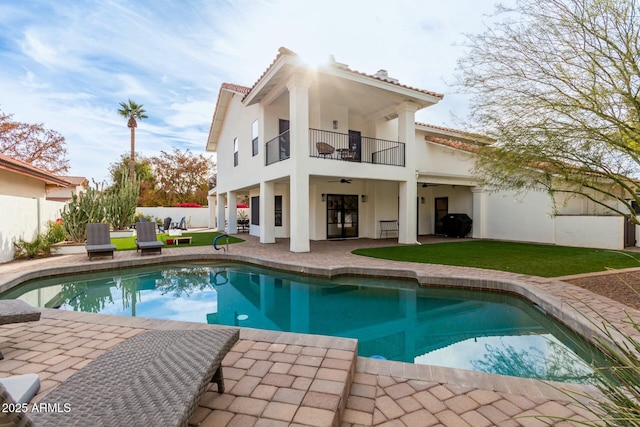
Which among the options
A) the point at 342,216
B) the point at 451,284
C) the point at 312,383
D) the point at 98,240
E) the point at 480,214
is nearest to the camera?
the point at 312,383

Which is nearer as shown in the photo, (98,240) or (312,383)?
(312,383)

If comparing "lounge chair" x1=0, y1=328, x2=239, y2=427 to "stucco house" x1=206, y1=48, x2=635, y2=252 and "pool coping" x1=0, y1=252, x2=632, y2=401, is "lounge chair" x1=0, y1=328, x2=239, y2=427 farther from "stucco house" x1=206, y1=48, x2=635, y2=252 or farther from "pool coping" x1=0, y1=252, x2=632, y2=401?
"stucco house" x1=206, y1=48, x2=635, y2=252

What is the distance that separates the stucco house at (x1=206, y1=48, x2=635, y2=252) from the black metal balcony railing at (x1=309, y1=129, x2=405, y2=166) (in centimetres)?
5

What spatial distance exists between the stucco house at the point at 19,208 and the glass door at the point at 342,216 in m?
12.3

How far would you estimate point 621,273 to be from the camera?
7.82 meters

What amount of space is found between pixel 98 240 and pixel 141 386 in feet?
35.3

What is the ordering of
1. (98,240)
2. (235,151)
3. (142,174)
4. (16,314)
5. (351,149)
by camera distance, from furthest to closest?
(142,174), (235,151), (351,149), (98,240), (16,314)

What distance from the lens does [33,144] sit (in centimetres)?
2695

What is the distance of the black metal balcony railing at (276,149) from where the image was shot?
540 inches

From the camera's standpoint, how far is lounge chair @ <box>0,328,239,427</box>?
166 centimetres

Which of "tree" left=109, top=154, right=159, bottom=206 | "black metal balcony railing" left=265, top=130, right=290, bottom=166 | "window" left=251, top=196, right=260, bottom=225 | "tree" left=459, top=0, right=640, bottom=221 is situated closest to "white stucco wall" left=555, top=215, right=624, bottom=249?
"tree" left=459, top=0, right=640, bottom=221

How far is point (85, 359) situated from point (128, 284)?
5.94 metres

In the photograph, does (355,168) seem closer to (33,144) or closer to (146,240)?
(146,240)

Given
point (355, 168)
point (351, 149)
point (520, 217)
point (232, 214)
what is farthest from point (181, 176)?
point (520, 217)
